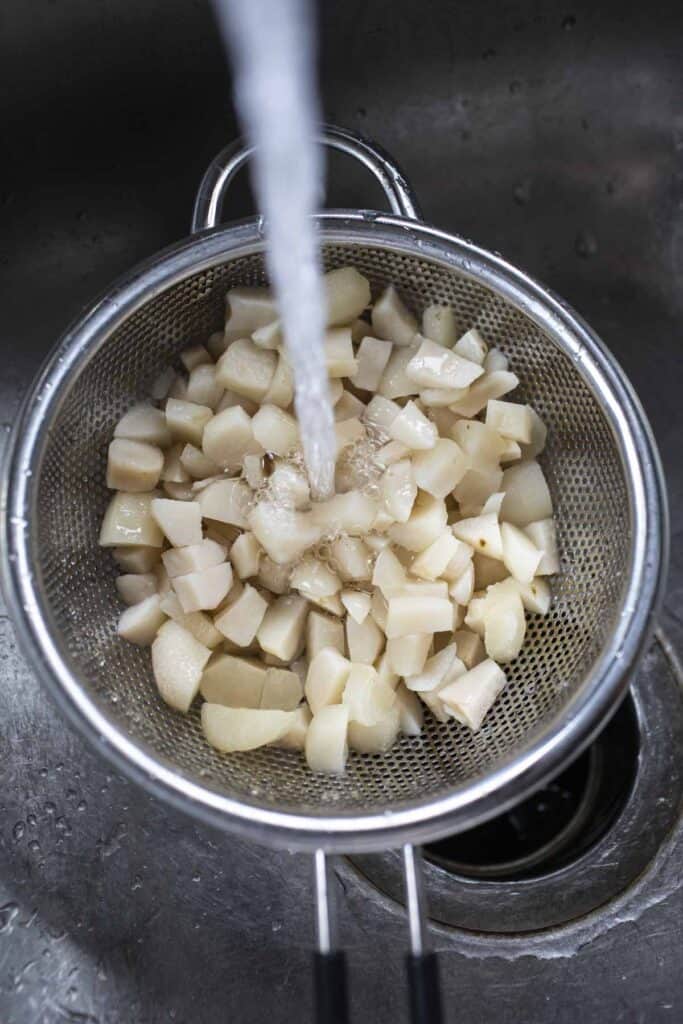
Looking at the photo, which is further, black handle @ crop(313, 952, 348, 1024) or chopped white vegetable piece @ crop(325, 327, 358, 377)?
chopped white vegetable piece @ crop(325, 327, 358, 377)

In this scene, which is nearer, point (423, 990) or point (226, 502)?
point (423, 990)

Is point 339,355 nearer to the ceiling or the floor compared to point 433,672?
nearer to the ceiling

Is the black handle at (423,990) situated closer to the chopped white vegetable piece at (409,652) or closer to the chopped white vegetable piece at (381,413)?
the chopped white vegetable piece at (409,652)

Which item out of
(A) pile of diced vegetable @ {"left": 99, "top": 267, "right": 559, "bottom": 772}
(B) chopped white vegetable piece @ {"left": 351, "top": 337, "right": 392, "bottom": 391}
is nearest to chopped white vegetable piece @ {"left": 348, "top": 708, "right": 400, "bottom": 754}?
(A) pile of diced vegetable @ {"left": 99, "top": 267, "right": 559, "bottom": 772}

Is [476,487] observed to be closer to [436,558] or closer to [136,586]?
[436,558]

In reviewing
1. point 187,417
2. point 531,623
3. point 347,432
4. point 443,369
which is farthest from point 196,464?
point 531,623

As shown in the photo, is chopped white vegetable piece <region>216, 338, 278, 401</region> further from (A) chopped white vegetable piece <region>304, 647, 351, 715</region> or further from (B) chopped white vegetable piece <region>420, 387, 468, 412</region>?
(A) chopped white vegetable piece <region>304, 647, 351, 715</region>
